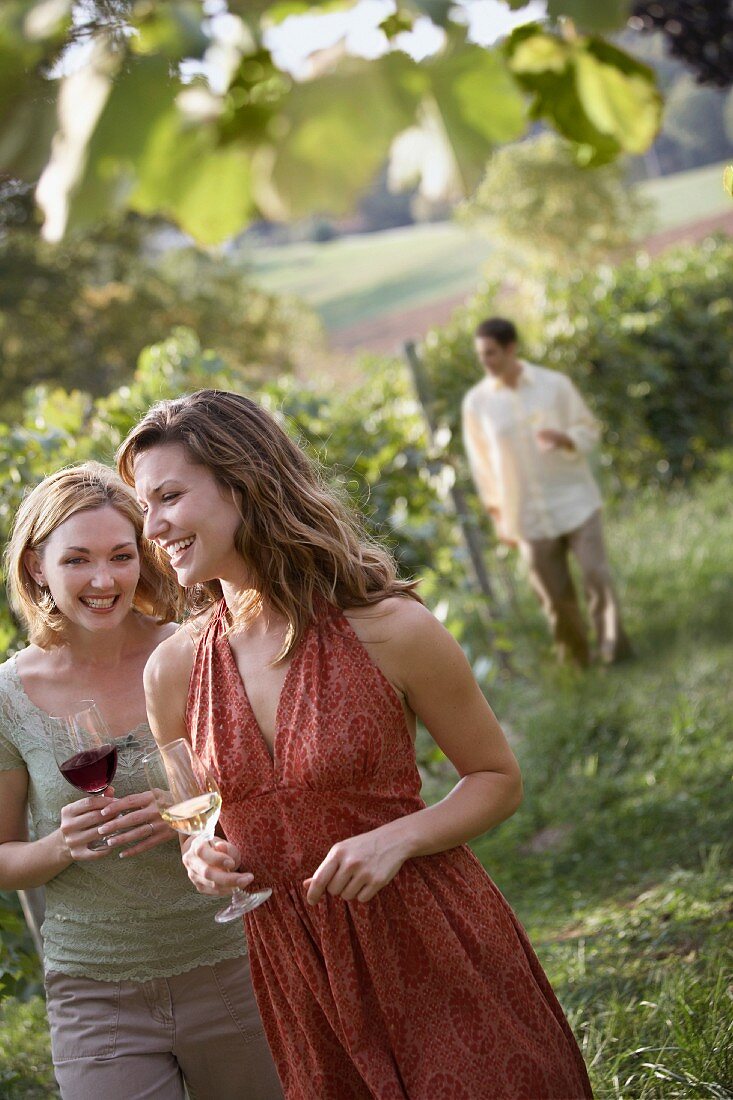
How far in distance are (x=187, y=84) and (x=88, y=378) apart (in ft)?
77.2

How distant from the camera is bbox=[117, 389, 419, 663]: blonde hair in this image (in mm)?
2086

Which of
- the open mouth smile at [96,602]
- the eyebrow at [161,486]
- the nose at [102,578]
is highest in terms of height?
the eyebrow at [161,486]

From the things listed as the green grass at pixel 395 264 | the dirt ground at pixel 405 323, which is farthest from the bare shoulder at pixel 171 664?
the green grass at pixel 395 264

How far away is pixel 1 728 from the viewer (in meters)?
2.49

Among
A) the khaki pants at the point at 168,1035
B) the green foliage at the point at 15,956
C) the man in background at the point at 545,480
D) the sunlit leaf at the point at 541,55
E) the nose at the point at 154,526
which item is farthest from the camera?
the man in background at the point at 545,480

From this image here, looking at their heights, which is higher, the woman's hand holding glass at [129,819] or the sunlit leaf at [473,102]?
the sunlit leaf at [473,102]

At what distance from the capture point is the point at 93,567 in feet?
8.01

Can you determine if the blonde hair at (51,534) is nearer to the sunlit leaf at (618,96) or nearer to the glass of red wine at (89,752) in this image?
the glass of red wine at (89,752)

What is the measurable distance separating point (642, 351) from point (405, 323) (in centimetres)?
3374

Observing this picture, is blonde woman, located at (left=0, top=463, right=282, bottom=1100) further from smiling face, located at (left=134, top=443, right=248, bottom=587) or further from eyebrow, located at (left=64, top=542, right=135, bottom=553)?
smiling face, located at (left=134, top=443, right=248, bottom=587)

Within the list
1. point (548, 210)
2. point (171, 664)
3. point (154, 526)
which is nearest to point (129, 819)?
point (171, 664)

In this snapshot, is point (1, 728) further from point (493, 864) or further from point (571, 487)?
point (571, 487)

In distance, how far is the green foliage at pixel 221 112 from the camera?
935 mm

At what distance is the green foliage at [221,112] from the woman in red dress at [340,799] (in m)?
1.05
